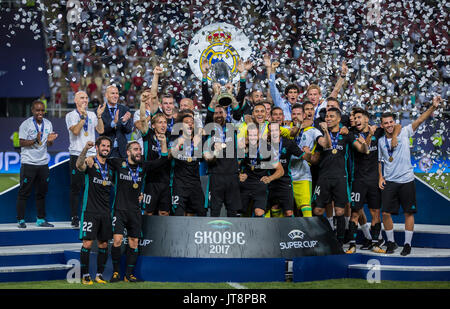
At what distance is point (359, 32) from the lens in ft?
46.3

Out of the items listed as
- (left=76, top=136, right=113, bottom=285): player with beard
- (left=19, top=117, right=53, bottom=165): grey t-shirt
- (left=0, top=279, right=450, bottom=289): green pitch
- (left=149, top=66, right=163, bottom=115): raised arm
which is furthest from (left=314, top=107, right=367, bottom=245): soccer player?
(left=19, top=117, right=53, bottom=165): grey t-shirt

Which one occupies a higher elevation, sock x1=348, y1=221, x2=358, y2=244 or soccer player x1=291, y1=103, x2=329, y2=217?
soccer player x1=291, y1=103, x2=329, y2=217

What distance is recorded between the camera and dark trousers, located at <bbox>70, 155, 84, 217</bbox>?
31.9ft

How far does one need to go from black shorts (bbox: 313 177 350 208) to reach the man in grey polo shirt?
147 inches

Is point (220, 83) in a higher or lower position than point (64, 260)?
higher

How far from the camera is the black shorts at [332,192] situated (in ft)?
29.0

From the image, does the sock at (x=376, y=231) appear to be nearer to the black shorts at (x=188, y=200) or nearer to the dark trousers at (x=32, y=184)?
the black shorts at (x=188, y=200)

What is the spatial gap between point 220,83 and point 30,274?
331cm

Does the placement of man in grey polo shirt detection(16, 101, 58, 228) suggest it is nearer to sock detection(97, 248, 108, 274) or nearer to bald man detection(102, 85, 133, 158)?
bald man detection(102, 85, 133, 158)

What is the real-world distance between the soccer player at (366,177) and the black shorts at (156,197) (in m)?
2.47
